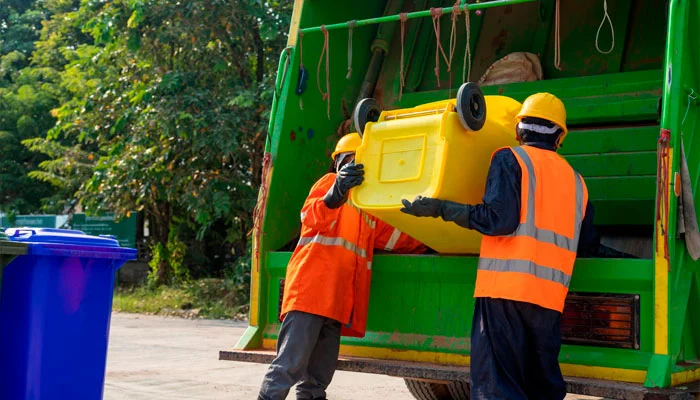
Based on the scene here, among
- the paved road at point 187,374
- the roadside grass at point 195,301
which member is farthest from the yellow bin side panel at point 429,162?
the roadside grass at point 195,301

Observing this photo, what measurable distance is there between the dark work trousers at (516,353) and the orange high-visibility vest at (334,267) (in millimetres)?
839

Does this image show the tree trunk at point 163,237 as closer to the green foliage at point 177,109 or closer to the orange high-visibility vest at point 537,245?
the green foliage at point 177,109

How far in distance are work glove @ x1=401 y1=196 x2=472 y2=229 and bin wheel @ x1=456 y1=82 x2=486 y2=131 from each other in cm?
32

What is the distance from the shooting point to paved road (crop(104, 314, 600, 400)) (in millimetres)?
5504

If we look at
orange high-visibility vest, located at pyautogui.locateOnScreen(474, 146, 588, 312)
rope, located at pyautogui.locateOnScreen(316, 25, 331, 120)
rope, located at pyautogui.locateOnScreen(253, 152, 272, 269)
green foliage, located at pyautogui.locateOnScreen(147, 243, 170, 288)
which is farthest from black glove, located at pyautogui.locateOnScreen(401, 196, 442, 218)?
green foliage, located at pyautogui.locateOnScreen(147, 243, 170, 288)

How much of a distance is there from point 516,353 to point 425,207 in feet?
2.01

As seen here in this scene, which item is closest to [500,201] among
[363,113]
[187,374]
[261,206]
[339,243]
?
[363,113]

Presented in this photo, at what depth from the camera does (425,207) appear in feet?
10.5

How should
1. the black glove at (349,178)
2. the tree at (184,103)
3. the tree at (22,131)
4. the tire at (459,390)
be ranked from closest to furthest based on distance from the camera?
the black glove at (349,178)
the tire at (459,390)
the tree at (184,103)
the tree at (22,131)

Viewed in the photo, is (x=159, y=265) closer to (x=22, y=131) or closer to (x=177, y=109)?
(x=177, y=109)

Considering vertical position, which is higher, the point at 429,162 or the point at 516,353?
the point at 429,162

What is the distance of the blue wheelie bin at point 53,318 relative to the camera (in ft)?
10.8

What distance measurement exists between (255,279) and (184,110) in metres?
7.16

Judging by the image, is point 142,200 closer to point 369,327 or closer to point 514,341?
point 369,327
